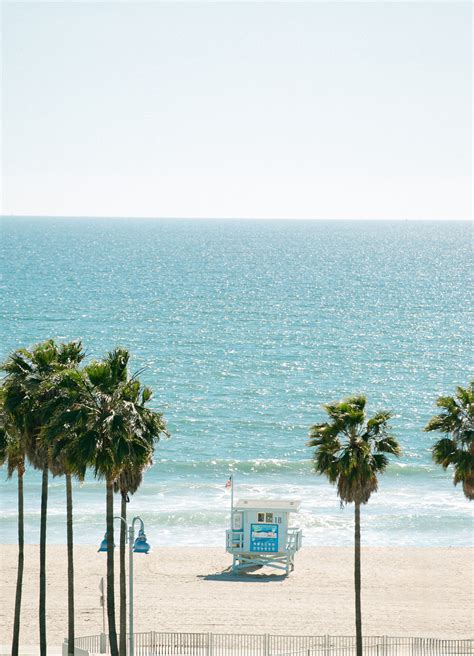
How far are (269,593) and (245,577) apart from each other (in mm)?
2567

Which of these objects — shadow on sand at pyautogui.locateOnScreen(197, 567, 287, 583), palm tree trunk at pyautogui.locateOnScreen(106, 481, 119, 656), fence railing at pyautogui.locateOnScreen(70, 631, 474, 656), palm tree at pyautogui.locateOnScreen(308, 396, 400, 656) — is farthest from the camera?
shadow on sand at pyautogui.locateOnScreen(197, 567, 287, 583)

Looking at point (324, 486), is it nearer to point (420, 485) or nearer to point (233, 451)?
point (420, 485)

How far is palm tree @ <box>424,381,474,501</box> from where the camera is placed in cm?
2916

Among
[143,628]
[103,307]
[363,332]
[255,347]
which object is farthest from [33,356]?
[103,307]

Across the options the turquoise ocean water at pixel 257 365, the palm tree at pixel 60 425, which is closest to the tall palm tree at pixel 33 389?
the palm tree at pixel 60 425

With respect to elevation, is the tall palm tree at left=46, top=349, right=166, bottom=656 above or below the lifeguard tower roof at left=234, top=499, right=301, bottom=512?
above

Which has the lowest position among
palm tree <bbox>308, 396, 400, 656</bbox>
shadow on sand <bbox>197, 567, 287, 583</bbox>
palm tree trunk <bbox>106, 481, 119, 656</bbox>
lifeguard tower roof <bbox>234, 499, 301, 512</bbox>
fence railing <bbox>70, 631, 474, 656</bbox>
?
shadow on sand <bbox>197, 567, 287, 583</bbox>

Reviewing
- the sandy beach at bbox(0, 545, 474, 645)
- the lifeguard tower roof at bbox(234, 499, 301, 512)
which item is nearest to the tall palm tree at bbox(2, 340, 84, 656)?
the sandy beach at bbox(0, 545, 474, 645)

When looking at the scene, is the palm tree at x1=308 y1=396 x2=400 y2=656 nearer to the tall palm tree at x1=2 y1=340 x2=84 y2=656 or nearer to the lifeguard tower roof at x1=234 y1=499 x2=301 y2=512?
the tall palm tree at x1=2 y1=340 x2=84 y2=656

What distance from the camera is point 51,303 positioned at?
129m

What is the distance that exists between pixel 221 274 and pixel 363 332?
205 feet

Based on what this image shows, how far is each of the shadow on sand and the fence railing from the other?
8.51m

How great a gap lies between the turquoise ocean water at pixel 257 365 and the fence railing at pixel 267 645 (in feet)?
50.7

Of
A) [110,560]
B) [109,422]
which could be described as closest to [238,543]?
[110,560]
